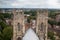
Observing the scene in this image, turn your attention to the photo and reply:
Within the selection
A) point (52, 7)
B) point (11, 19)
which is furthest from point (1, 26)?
point (52, 7)

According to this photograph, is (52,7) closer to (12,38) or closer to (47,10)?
(47,10)

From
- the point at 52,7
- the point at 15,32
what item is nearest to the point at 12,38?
the point at 15,32
